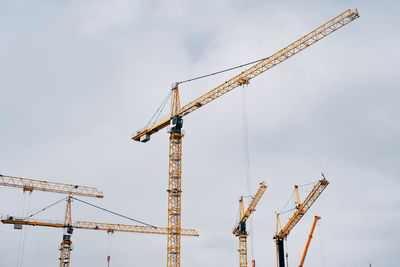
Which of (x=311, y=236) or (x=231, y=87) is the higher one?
(x=231, y=87)

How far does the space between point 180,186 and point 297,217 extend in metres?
24.9

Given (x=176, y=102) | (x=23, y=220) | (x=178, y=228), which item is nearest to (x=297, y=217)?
(x=178, y=228)

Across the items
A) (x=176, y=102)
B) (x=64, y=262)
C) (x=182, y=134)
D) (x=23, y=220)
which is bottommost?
(x=64, y=262)

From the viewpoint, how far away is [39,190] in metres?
113

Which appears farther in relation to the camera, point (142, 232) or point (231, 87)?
point (142, 232)

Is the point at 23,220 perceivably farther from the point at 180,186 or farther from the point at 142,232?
the point at 180,186

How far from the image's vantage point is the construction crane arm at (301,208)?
95.0 meters

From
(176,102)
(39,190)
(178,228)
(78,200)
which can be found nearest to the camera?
(178,228)

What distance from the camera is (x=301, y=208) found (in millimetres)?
97812

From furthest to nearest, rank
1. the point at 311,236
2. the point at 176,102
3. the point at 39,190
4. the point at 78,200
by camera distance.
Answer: the point at 78,200, the point at 39,190, the point at 311,236, the point at 176,102

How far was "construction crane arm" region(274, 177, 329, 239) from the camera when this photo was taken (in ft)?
312

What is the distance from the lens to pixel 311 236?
4035 inches

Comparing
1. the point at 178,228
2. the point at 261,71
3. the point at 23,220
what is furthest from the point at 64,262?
the point at 261,71

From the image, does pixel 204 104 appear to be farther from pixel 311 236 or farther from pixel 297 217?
pixel 311 236
